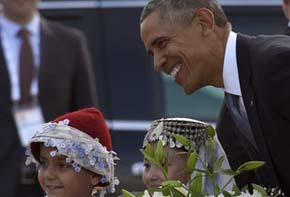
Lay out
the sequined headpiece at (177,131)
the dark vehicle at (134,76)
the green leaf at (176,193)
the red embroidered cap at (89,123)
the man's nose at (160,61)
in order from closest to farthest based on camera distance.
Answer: the green leaf at (176,193) → the man's nose at (160,61) → the sequined headpiece at (177,131) → the red embroidered cap at (89,123) → the dark vehicle at (134,76)

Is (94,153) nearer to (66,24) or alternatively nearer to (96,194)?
(96,194)

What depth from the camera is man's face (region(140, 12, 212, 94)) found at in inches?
166

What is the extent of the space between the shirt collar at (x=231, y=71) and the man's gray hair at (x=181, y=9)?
0.13 metres

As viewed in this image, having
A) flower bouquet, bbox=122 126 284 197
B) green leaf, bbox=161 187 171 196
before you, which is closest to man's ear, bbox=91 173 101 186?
flower bouquet, bbox=122 126 284 197

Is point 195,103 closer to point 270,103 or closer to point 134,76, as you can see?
point 134,76

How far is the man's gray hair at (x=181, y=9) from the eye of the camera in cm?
423

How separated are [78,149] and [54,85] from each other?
2.47 meters

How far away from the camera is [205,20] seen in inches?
168

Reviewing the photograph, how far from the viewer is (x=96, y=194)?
198 inches

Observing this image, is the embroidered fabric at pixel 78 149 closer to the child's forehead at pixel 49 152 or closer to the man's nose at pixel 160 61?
the child's forehead at pixel 49 152

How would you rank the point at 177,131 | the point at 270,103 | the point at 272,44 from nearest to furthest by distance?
the point at 270,103, the point at 272,44, the point at 177,131

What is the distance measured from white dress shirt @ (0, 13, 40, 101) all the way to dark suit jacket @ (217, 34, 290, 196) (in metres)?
3.38

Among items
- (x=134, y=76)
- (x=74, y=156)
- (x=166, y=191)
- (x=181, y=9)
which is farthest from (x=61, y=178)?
(x=134, y=76)

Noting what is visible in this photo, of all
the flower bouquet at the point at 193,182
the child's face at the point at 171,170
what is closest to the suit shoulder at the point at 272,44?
the flower bouquet at the point at 193,182
